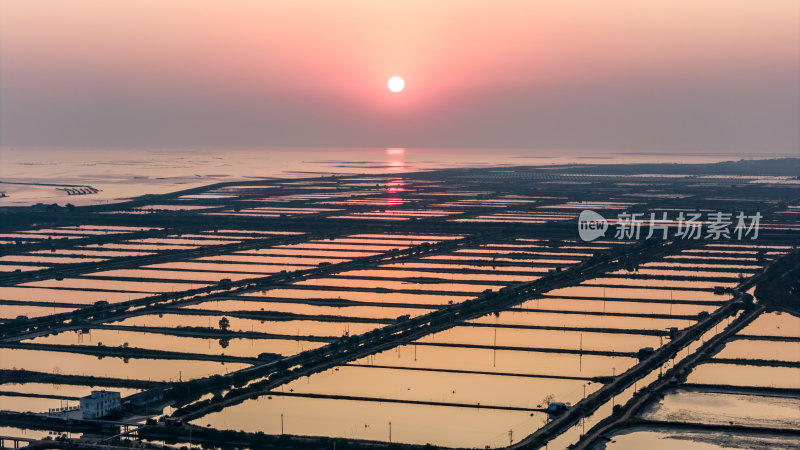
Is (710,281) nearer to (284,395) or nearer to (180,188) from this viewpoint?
(284,395)

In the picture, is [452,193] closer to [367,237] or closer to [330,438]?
[367,237]

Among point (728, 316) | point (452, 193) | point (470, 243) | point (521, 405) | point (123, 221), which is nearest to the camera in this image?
point (521, 405)

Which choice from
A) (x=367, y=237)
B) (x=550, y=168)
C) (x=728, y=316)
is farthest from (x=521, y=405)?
(x=550, y=168)

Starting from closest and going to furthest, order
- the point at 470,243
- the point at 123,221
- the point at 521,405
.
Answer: the point at 521,405 < the point at 470,243 < the point at 123,221

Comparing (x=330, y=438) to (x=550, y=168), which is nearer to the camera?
(x=330, y=438)

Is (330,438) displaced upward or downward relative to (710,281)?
downward

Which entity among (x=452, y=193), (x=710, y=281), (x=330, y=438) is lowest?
(x=330, y=438)
